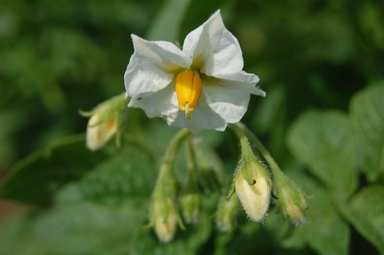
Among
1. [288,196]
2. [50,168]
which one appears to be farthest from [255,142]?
[50,168]

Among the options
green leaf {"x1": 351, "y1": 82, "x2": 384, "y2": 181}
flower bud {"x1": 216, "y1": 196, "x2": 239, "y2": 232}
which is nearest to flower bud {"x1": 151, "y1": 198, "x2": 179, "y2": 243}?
flower bud {"x1": 216, "y1": 196, "x2": 239, "y2": 232}

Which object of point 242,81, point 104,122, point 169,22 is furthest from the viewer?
point 169,22

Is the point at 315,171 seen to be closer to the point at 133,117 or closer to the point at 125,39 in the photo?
the point at 133,117

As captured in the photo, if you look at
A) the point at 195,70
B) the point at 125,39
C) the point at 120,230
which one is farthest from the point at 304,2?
the point at 195,70

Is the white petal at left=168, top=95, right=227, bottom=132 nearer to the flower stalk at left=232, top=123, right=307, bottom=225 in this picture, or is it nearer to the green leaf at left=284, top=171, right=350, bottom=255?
the flower stalk at left=232, top=123, right=307, bottom=225

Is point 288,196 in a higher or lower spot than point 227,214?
higher

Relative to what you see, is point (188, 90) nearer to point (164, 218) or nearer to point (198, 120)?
point (198, 120)
